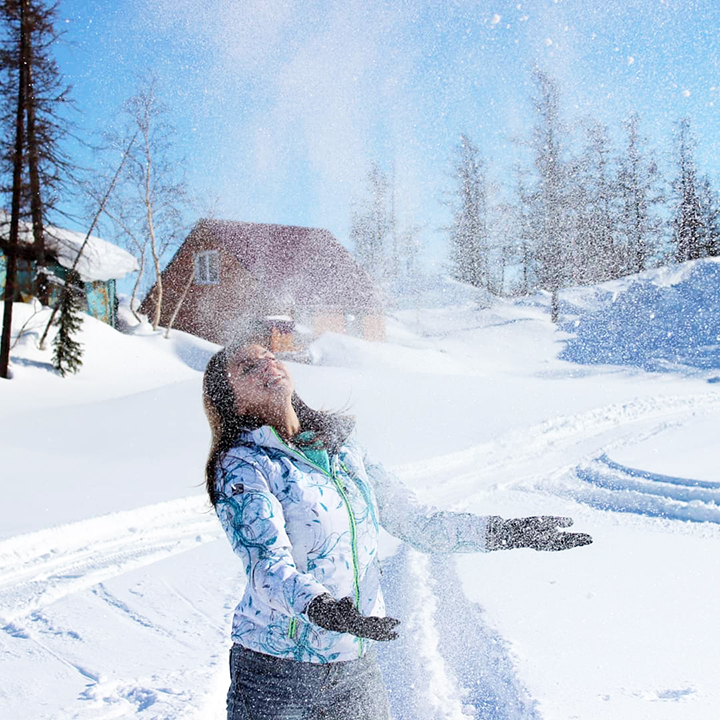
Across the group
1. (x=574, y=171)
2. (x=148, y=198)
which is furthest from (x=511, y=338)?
(x=148, y=198)

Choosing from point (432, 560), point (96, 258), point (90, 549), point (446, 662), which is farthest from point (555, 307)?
point (446, 662)

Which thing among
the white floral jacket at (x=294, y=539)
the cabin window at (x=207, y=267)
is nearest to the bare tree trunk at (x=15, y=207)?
the cabin window at (x=207, y=267)

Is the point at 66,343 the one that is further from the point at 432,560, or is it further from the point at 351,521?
the point at 351,521

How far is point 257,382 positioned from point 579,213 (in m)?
26.8

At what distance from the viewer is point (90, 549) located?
5.20 metres

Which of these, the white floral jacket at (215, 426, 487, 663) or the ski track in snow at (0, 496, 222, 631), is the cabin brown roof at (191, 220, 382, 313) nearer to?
the ski track in snow at (0, 496, 222, 631)

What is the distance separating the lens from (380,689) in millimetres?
1558

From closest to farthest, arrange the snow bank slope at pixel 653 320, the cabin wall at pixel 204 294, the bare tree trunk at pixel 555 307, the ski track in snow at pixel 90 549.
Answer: the ski track in snow at pixel 90 549
the cabin wall at pixel 204 294
the snow bank slope at pixel 653 320
the bare tree trunk at pixel 555 307

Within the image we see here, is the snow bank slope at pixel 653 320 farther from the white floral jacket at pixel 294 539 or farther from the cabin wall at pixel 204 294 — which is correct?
the white floral jacket at pixel 294 539

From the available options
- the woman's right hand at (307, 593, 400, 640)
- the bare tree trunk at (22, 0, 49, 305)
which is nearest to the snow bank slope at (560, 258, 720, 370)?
the bare tree trunk at (22, 0, 49, 305)

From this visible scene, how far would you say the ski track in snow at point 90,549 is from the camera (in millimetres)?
4191

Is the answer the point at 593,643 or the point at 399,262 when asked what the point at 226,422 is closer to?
the point at 593,643

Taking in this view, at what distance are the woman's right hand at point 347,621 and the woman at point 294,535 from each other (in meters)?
0.04

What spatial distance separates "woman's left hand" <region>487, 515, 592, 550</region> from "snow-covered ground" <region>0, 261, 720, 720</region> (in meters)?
0.84
